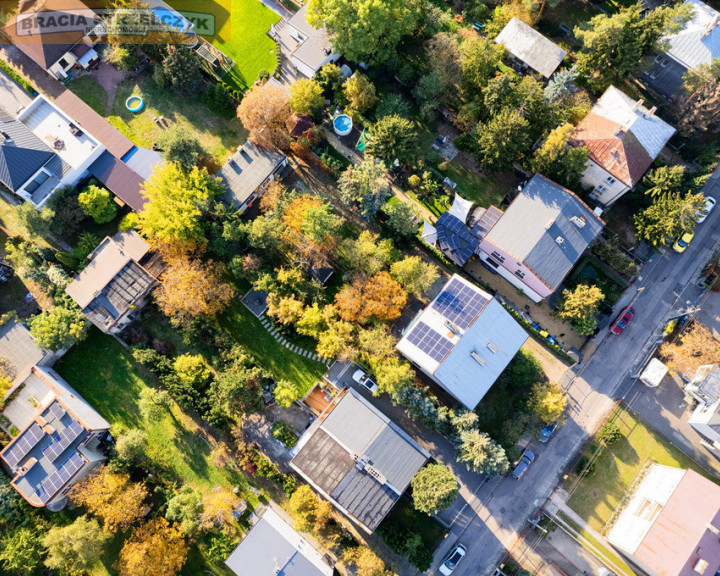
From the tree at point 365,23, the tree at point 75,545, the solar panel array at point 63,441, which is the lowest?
the tree at point 75,545

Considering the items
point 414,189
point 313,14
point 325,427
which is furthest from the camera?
point 414,189

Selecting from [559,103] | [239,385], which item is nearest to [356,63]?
[559,103]

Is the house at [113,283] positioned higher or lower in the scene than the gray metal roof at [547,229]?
lower

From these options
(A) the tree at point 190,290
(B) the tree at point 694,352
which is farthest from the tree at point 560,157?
(A) the tree at point 190,290

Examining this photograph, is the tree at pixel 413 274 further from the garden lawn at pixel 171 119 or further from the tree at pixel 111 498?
the tree at pixel 111 498

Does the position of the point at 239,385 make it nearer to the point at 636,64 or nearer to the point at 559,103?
the point at 559,103

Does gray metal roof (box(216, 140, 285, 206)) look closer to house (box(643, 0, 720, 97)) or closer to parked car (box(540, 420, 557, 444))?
parked car (box(540, 420, 557, 444))

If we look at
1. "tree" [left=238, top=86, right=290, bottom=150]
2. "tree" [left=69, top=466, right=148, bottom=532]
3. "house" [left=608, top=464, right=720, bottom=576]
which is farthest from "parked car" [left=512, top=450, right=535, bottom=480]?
"tree" [left=238, top=86, right=290, bottom=150]
